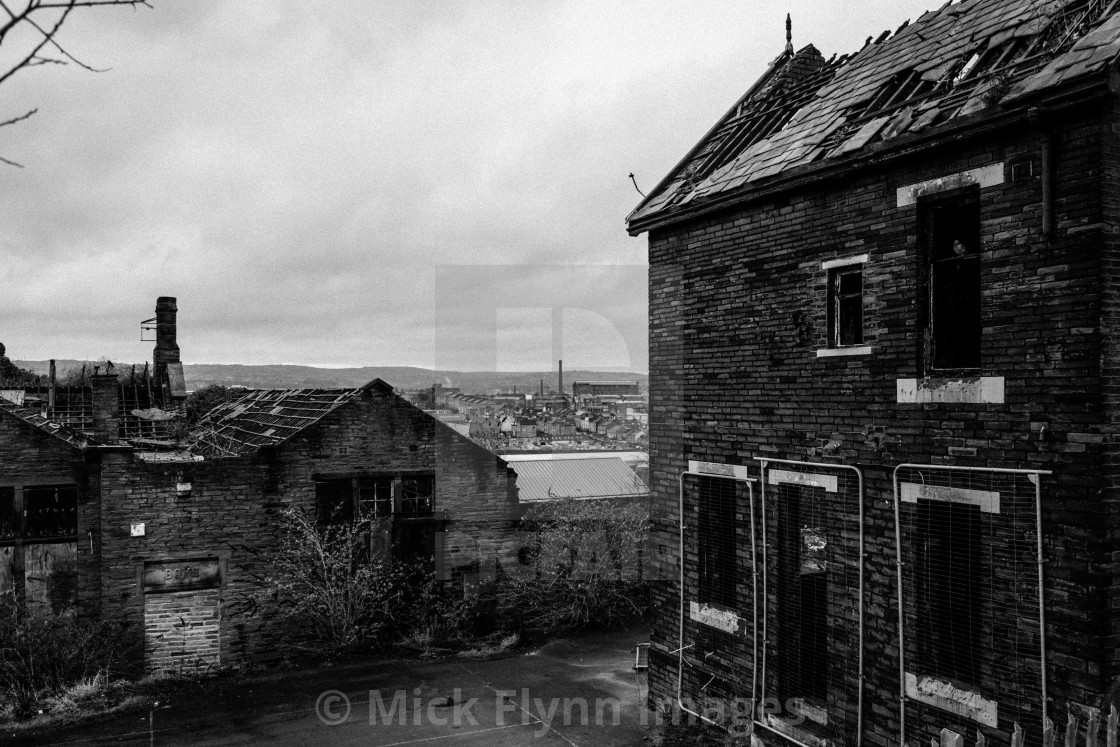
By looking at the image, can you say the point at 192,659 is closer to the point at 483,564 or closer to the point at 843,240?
the point at 483,564

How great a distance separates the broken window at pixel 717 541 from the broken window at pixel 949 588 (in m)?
2.81

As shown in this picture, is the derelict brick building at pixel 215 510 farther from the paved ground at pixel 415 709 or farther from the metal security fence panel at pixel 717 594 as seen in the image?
the metal security fence panel at pixel 717 594

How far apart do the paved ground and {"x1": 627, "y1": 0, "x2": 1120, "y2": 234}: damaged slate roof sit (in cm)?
765

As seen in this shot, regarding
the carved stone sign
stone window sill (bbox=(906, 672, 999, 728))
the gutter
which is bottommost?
the carved stone sign

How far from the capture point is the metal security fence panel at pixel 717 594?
954 cm

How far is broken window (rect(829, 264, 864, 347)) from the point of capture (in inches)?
331

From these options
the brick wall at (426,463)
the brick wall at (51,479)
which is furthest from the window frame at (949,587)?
the brick wall at (51,479)

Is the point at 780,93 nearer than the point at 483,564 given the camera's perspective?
Yes

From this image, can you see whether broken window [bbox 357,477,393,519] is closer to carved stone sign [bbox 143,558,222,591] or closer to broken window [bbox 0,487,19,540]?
carved stone sign [bbox 143,558,222,591]

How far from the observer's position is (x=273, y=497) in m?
14.5

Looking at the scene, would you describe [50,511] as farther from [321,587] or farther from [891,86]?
[891,86]

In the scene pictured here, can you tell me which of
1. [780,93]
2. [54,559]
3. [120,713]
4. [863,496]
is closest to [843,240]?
[863,496]

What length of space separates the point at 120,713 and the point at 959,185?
14.0m

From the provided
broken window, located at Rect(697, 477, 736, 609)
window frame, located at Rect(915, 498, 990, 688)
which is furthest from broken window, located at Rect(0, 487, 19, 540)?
window frame, located at Rect(915, 498, 990, 688)
